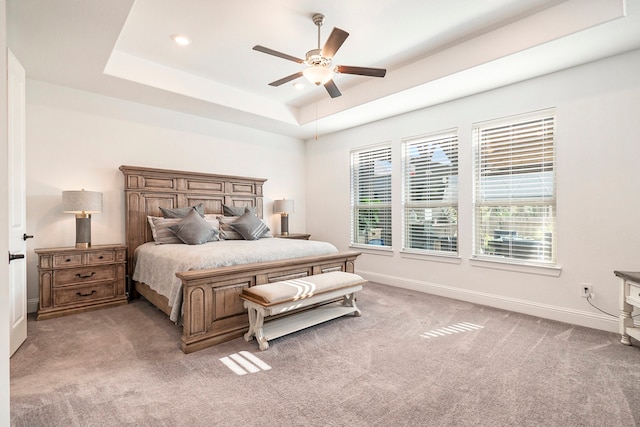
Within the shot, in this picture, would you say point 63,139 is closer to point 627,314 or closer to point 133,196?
point 133,196

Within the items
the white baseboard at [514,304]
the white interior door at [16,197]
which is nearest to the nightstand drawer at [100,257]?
the white interior door at [16,197]

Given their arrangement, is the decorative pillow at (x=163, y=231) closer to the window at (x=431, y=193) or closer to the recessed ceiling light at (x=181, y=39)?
the recessed ceiling light at (x=181, y=39)

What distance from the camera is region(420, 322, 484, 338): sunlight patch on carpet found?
9.65ft

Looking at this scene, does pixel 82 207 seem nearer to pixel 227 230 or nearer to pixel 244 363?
pixel 227 230

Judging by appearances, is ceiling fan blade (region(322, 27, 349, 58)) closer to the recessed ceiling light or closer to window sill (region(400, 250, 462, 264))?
the recessed ceiling light

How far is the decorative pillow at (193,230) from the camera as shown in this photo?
3.81 m

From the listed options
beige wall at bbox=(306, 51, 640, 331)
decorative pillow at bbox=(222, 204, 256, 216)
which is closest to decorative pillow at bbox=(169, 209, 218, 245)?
decorative pillow at bbox=(222, 204, 256, 216)

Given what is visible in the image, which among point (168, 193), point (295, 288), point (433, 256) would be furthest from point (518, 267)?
point (168, 193)

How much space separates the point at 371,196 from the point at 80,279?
13.8 ft

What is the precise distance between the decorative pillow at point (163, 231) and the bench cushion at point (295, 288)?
1645 millimetres

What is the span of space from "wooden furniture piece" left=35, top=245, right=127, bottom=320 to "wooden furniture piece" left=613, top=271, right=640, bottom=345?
5.22 m

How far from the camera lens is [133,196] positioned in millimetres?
4227

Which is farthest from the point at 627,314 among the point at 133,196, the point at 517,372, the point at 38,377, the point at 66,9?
the point at 133,196

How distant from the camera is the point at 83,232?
12.0ft
